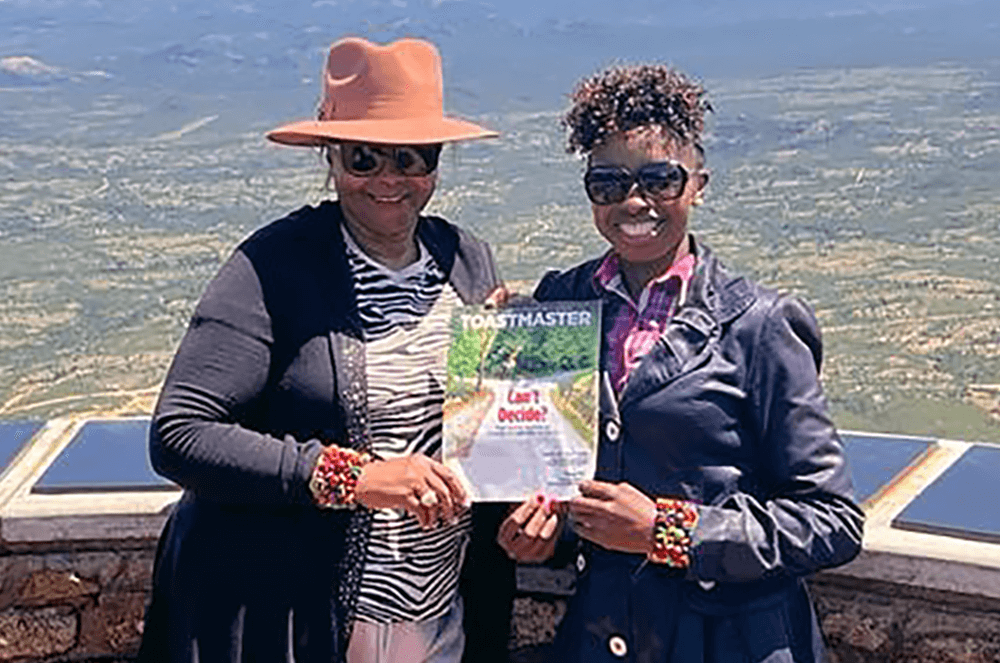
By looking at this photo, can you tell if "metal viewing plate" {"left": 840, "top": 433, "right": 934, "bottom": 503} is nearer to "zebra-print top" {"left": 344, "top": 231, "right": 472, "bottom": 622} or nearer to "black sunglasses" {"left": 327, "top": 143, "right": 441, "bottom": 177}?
"zebra-print top" {"left": 344, "top": 231, "right": 472, "bottom": 622}

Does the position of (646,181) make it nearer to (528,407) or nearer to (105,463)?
(528,407)

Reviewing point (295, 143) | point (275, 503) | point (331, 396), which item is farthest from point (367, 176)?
point (275, 503)

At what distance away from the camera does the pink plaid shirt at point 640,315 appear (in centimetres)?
258

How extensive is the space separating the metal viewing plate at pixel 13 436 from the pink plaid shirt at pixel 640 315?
192 centimetres

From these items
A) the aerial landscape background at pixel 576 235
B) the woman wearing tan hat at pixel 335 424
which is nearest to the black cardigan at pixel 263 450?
the woman wearing tan hat at pixel 335 424

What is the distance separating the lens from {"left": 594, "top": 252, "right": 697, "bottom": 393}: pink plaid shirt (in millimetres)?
2584

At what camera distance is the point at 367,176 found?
276cm

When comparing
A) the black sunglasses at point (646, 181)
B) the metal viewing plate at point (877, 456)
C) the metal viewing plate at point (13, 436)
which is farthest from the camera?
the metal viewing plate at point (13, 436)

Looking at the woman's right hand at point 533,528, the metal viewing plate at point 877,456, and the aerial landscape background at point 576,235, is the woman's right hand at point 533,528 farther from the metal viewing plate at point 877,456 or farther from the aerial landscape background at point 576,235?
the aerial landscape background at point 576,235

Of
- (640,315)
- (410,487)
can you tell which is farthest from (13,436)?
(640,315)

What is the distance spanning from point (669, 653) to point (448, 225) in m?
1.00

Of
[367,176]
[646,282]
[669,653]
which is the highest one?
[367,176]

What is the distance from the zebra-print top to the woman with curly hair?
0.20 metres

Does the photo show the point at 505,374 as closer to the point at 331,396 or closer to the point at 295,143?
the point at 331,396
